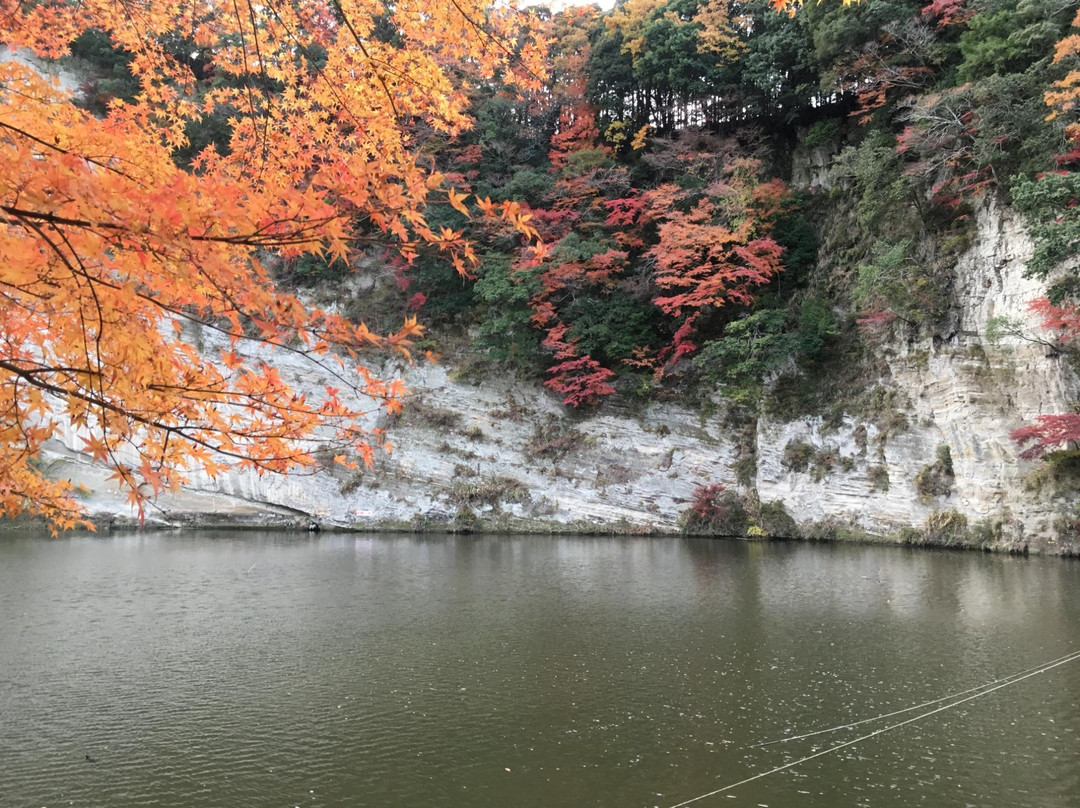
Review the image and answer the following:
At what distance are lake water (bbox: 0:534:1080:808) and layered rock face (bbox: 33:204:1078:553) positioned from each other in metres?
2.92

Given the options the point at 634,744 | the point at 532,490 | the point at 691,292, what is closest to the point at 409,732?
the point at 634,744

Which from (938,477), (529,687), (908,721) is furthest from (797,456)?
(529,687)

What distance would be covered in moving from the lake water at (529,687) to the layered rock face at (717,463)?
292cm

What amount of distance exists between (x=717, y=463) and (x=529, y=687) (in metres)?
12.1

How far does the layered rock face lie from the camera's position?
1317cm

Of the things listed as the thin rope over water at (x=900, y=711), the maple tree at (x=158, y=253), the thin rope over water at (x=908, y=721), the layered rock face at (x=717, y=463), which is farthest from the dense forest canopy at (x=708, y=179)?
the thin rope over water at (x=900, y=711)

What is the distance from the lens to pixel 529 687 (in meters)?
5.95

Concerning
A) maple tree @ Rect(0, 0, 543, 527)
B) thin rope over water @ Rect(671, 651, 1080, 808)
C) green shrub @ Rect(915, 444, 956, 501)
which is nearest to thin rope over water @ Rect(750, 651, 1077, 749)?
thin rope over water @ Rect(671, 651, 1080, 808)

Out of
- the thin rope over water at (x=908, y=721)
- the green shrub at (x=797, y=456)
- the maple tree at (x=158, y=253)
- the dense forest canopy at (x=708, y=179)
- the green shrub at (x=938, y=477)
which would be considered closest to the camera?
the maple tree at (x=158, y=253)

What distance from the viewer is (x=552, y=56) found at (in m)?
20.8

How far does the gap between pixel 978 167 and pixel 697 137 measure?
7265 mm

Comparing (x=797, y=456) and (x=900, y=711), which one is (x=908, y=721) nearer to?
(x=900, y=711)

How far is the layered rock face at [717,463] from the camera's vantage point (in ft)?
43.2

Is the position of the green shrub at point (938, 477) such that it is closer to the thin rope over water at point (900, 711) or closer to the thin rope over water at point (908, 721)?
the thin rope over water at point (908, 721)
